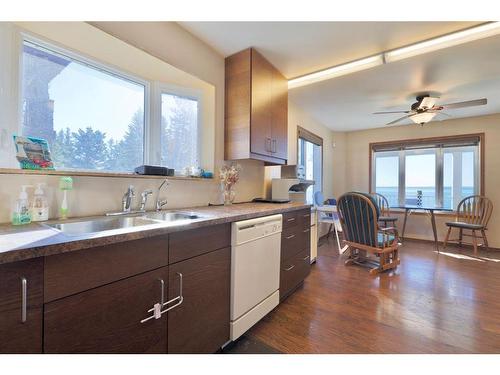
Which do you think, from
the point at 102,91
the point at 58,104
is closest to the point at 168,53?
the point at 102,91

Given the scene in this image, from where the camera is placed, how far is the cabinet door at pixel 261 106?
2215 mm

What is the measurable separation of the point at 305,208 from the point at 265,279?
3.05 feet

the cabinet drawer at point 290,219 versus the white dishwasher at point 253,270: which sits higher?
the cabinet drawer at point 290,219

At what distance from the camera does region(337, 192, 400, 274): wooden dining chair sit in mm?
2783

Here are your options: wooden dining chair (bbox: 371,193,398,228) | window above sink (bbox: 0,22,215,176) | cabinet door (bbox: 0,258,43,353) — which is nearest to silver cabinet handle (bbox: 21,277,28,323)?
cabinet door (bbox: 0,258,43,353)

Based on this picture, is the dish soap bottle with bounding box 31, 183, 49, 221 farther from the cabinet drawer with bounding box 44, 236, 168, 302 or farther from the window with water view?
the window with water view

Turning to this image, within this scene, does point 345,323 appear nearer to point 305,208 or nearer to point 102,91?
point 305,208

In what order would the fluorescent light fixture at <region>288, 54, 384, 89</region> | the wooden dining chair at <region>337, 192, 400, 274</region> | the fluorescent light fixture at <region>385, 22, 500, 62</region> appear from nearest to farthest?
the fluorescent light fixture at <region>385, 22, 500, 62</region>, the fluorescent light fixture at <region>288, 54, 384, 89</region>, the wooden dining chair at <region>337, 192, 400, 274</region>

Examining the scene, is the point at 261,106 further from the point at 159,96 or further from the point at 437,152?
the point at 437,152

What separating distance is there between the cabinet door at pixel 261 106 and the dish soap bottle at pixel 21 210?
161 centimetres

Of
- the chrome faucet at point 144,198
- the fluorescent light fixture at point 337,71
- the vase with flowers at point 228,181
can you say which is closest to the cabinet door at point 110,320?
the chrome faucet at point 144,198

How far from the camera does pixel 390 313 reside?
188 cm

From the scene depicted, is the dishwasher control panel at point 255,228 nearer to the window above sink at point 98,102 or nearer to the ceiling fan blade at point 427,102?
the window above sink at point 98,102

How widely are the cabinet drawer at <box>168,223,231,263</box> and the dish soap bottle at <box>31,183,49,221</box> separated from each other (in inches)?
27.5
